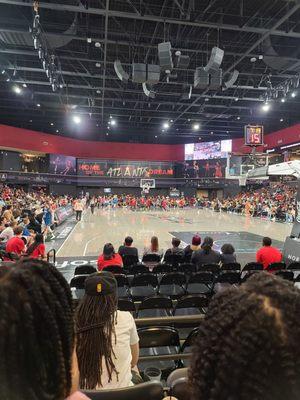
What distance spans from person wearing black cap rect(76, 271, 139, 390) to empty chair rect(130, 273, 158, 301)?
132 inches

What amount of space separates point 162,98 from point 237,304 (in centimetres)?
2373

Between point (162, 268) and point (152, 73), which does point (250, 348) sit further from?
point (152, 73)

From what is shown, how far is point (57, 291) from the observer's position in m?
0.94

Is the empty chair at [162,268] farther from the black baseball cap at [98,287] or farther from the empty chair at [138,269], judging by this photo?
the black baseball cap at [98,287]

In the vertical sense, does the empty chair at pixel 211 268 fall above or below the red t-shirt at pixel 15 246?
below

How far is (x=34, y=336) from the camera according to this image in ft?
2.72

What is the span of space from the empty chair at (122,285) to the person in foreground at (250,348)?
4950 mm

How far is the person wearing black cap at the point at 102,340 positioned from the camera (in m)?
2.12

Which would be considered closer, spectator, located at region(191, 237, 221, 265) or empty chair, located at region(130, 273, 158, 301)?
empty chair, located at region(130, 273, 158, 301)

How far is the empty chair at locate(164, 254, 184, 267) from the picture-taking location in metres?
7.47

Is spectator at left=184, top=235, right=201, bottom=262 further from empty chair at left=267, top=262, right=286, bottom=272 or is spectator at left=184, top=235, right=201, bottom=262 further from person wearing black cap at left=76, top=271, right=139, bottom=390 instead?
person wearing black cap at left=76, top=271, right=139, bottom=390

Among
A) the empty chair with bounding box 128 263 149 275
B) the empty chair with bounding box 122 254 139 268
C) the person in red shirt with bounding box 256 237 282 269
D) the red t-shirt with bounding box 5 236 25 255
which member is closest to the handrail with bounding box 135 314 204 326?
the empty chair with bounding box 128 263 149 275

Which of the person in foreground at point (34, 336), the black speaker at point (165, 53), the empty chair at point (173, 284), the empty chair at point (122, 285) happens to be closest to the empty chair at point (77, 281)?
the empty chair at point (122, 285)

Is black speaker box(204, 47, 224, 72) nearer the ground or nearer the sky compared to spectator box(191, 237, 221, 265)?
nearer the sky
